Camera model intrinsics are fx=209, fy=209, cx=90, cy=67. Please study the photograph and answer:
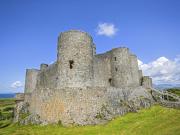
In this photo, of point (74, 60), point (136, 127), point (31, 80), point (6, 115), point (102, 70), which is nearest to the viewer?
point (136, 127)

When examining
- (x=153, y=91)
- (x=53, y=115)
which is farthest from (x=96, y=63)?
(x=53, y=115)

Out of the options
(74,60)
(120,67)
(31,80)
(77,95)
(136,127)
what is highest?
(120,67)

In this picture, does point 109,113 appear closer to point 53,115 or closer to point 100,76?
point 53,115

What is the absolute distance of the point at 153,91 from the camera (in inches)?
1048

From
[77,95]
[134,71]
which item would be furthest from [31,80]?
[77,95]

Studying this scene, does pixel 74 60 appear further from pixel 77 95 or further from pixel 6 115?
pixel 6 115

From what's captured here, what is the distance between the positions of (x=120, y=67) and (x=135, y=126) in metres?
13.6

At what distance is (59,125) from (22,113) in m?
9.42

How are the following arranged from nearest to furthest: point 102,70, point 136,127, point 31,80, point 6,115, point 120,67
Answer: point 136,127 < point 120,67 < point 102,70 < point 31,80 < point 6,115

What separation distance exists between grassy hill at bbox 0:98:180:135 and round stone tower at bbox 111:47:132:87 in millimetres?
8017

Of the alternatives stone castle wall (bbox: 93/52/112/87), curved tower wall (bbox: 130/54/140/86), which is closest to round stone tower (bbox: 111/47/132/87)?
stone castle wall (bbox: 93/52/112/87)

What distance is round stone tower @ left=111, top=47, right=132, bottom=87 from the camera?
30328 millimetres

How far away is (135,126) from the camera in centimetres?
1828

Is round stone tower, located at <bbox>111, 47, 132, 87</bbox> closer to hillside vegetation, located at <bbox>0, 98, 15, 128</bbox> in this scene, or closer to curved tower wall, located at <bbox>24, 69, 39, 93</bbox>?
curved tower wall, located at <bbox>24, 69, 39, 93</bbox>
